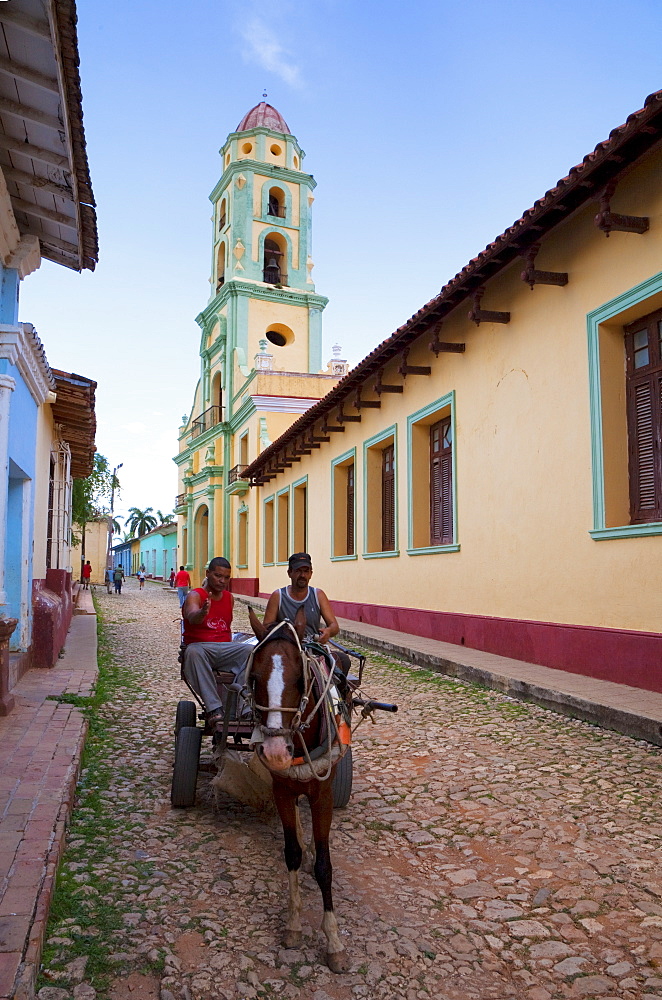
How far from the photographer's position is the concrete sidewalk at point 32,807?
269 cm

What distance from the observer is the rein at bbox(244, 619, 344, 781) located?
2.92 metres

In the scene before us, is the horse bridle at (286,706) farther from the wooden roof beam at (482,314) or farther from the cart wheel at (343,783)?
the wooden roof beam at (482,314)

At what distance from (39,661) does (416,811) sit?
223 inches

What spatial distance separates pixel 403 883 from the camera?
3.61 metres

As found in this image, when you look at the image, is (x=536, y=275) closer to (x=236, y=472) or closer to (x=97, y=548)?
(x=236, y=472)

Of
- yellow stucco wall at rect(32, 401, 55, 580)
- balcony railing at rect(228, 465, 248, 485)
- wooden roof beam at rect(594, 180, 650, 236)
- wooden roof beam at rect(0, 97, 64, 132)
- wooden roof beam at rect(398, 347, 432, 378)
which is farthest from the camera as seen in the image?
balcony railing at rect(228, 465, 248, 485)

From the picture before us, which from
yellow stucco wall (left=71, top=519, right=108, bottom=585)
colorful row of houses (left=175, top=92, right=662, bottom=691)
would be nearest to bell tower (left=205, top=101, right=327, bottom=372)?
colorful row of houses (left=175, top=92, right=662, bottom=691)

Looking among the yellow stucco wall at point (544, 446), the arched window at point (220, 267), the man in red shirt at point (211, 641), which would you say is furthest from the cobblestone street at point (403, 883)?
the arched window at point (220, 267)

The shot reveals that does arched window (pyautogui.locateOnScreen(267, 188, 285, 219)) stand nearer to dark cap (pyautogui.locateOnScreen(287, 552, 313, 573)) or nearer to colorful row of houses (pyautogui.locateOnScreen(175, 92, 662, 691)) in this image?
colorful row of houses (pyautogui.locateOnScreen(175, 92, 662, 691))

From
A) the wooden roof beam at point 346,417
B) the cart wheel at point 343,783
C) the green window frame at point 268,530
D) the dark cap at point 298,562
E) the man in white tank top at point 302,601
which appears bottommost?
the cart wheel at point 343,783

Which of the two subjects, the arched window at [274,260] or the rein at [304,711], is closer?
the rein at [304,711]

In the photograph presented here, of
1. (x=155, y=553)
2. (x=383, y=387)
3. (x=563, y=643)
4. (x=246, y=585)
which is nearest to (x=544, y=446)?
(x=563, y=643)

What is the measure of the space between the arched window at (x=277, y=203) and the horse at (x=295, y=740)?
29784 mm

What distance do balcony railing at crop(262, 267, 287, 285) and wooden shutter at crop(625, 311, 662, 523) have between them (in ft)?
78.6
